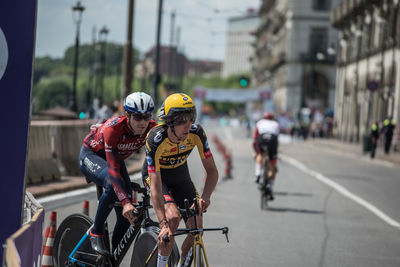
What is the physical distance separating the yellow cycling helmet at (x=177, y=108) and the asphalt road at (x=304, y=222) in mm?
Result: 2862

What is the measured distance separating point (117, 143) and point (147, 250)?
0.98 meters

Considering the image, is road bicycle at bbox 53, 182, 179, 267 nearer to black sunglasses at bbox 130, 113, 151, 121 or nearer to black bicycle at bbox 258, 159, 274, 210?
black sunglasses at bbox 130, 113, 151, 121

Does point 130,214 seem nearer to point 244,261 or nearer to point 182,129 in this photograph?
point 182,129

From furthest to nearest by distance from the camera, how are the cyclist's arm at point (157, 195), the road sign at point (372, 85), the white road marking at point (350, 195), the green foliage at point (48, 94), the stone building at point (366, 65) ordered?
the stone building at point (366, 65) < the road sign at point (372, 85) < the green foliage at point (48, 94) < the white road marking at point (350, 195) < the cyclist's arm at point (157, 195)

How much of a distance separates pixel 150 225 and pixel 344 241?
4954 mm

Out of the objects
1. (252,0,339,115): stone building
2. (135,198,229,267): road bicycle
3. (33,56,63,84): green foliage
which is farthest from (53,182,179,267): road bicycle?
(252,0,339,115): stone building

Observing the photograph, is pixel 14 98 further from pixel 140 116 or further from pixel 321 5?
pixel 321 5

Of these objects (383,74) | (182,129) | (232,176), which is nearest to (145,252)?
(182,129)

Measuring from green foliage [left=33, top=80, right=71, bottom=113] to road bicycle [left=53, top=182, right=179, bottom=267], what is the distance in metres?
18.6

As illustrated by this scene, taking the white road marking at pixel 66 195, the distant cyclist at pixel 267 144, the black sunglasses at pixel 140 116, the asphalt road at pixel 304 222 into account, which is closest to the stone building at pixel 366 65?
the asphalt road at pixel 304 222

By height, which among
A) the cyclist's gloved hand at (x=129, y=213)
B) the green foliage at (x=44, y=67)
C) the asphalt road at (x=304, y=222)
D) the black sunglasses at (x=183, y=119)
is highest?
the green foliage at (x=44, y=67)

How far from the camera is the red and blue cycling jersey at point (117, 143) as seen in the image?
552 cm

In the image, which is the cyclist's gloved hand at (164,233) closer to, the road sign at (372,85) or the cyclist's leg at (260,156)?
the cyclist's leg at (260,156)

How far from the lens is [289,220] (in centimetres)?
1156
